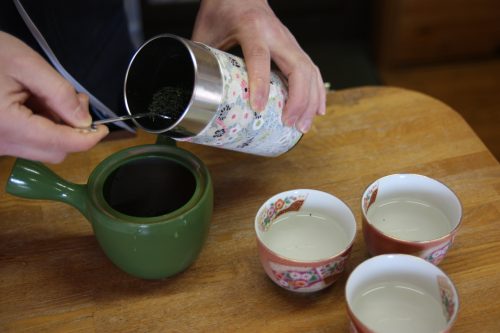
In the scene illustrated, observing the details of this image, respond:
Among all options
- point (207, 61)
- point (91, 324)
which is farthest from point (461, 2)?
point (91, 324)

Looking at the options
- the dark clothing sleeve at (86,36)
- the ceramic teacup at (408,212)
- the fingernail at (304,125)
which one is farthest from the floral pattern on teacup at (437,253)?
the dark clothing sleeve at (86,36)

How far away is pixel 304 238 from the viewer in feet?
2.45

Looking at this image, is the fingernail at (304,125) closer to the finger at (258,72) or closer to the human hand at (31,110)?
the finger at (258,72)

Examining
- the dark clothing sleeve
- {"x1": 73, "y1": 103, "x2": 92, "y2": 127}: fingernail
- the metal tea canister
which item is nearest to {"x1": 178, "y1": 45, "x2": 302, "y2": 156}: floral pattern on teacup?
the metal tea canister

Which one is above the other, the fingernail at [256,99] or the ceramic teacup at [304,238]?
the fingernail at [256,99]

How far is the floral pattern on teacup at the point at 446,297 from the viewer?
605mm

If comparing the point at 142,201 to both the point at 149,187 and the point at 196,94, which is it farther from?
the point at 196,94

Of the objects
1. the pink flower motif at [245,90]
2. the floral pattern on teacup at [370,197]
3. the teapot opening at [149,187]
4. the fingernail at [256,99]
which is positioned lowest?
the floral pattern on teacup at [370,197]

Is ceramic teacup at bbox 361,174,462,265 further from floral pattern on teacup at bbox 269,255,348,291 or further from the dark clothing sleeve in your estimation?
the dark clothing sleeve

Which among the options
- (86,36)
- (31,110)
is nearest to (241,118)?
(31,110)

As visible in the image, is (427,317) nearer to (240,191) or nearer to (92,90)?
(240,191)

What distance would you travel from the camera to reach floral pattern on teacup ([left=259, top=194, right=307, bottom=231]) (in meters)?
0.74

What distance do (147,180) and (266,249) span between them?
20cm

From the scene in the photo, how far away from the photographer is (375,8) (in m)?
2.28
